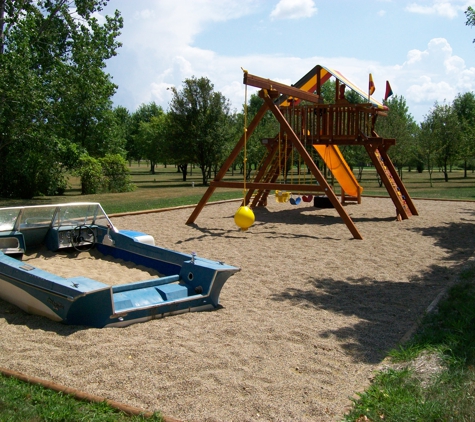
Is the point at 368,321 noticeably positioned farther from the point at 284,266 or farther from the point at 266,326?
the point at 284,266

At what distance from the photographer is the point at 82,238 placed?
775 cm

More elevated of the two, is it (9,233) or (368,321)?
(9,233)

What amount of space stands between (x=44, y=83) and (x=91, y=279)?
654 inches

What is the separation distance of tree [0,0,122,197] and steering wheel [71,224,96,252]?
10812 mm

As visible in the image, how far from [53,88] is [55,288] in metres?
15.6

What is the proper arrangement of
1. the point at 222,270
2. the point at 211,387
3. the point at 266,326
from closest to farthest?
the point at 211,387 → the point at 266,326 → the point at 222,270

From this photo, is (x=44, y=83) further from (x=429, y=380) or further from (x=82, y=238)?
(x=429, y=380)

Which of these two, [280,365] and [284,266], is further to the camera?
[284,266]

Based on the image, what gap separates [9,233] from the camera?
7184 millimetres

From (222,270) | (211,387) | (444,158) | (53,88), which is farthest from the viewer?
(444,158)

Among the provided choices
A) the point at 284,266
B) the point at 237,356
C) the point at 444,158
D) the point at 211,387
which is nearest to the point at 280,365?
the point at 237,356

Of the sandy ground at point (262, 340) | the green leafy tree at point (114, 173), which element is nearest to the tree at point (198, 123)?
the green leafy tree at point (114, 173)

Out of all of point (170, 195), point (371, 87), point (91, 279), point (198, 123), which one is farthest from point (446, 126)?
point (91, 279)

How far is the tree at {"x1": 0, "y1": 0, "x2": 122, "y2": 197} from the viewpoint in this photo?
16.9m
